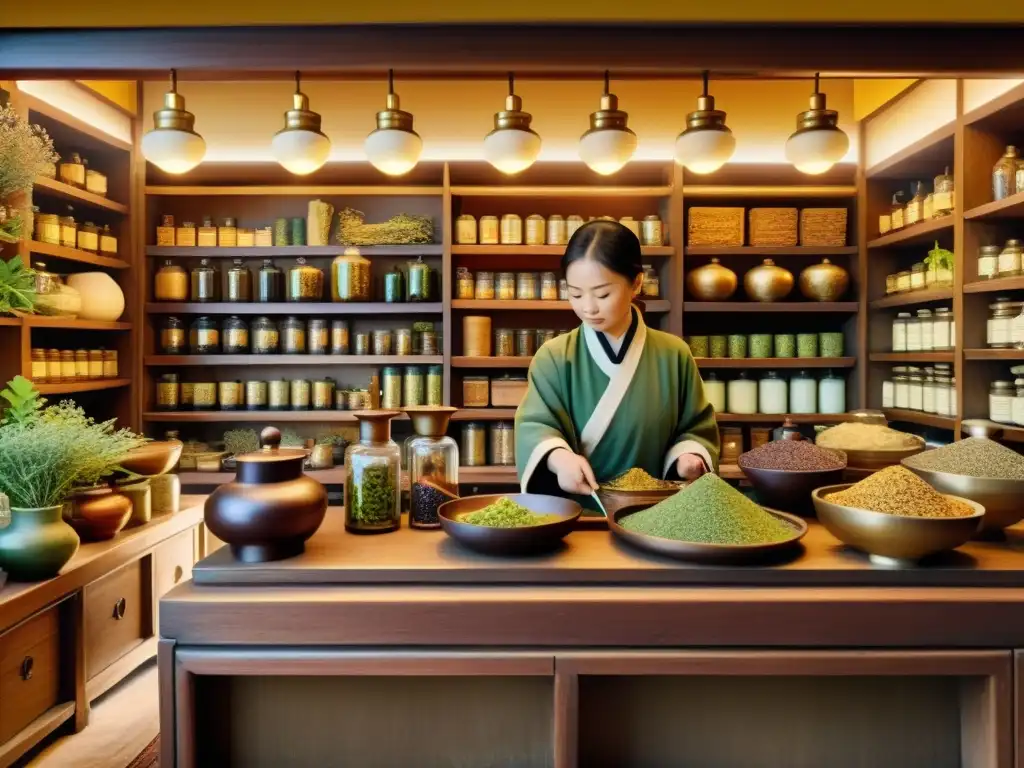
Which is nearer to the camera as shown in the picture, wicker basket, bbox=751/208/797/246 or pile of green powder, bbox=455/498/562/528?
pile of green powder, bbox=455/498/562/528

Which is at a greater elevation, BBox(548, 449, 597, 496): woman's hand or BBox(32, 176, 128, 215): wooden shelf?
BBox(32, 176, 128, 215): wooden shelf

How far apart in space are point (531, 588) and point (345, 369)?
2.72 meters

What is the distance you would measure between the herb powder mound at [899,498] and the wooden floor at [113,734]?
192cm

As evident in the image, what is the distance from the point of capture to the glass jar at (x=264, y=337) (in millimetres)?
3539

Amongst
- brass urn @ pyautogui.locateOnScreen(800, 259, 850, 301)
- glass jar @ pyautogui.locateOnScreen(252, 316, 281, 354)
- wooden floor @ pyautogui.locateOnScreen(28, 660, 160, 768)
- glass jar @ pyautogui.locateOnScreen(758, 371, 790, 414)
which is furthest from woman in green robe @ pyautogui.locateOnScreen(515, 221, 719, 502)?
glass jar @ pyautogui.locateOnScreen(252, 316, 281, 354)

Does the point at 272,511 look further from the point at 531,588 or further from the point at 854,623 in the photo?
the point at 854,623

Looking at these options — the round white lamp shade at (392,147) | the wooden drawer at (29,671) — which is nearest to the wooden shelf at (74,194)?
the round white lamp shade at (392,147)

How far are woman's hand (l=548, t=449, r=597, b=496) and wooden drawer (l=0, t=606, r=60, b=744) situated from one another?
54.7 inches

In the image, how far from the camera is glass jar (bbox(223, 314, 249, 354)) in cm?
354

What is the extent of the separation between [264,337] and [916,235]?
3106 millimetres

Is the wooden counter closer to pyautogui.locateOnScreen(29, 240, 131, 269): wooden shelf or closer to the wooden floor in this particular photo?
the wooden floor

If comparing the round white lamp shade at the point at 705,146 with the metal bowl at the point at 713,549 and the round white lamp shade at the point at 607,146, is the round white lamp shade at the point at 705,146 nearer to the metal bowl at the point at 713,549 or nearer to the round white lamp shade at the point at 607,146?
the round white lamp shade at the point at 607,146

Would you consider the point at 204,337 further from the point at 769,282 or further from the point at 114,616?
the point at 769,282

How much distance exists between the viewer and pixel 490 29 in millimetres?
1981
